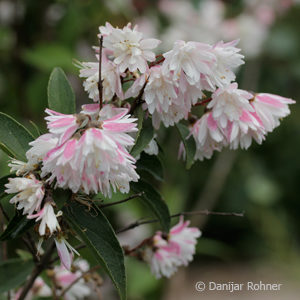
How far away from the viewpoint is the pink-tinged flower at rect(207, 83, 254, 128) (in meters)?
0.78

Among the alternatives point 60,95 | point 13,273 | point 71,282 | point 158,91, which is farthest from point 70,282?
point 158,91

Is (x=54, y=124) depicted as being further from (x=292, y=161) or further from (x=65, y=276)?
(x=292, y=161)

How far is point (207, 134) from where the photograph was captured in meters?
0.83

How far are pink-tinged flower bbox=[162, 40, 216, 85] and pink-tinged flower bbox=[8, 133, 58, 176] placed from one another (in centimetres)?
20

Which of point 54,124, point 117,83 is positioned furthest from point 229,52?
point 54,124

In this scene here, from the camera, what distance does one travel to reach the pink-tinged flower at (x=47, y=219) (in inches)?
27.2

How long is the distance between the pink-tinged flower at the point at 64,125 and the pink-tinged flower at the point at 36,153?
0.01 m

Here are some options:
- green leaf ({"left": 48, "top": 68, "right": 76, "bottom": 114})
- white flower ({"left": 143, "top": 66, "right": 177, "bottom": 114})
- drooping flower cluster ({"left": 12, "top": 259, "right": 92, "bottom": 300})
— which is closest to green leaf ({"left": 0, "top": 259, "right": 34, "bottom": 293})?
drooping flower cluster ({"left": 12, "top": 259, "right": 92, "bottom": 300})

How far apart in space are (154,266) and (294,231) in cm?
279

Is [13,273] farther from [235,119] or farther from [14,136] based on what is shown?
[235,119]

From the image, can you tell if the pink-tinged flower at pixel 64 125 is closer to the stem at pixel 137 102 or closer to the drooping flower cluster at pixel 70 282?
the stem at pixel 137 102

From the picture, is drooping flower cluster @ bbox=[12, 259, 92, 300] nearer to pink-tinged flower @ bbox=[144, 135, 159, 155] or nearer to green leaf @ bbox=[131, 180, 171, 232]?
green leaf @ bbox=[131, 180, 171, 232]

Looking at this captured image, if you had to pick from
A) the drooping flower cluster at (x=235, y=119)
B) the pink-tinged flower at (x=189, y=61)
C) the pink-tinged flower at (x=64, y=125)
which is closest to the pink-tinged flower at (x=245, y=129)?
the drooping flower cluster at (x=235, y=119)

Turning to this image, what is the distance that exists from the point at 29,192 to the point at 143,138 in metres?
0.19
